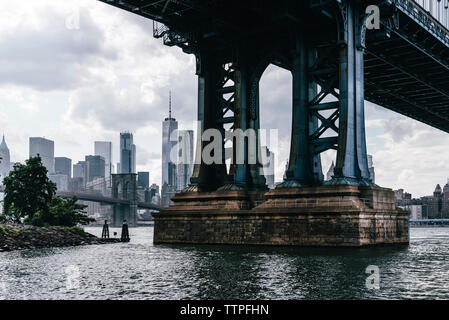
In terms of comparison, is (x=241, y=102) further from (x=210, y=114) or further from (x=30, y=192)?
(x=30, y=192)

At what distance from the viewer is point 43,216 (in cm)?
6047

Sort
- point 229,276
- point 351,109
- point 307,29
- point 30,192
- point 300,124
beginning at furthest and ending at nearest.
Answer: point 30,192 → point 307,29 → point 300,124 → point 351,109 → point 229,276

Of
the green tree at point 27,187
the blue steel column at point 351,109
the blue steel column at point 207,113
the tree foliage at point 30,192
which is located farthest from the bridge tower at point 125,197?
the blue steel column at point 351,109

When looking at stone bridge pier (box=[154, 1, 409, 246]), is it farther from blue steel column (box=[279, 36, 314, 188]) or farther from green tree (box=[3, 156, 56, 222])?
green tree (box=[3, 156, 56, 222])

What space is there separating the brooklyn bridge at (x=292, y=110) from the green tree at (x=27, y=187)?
15146 mm

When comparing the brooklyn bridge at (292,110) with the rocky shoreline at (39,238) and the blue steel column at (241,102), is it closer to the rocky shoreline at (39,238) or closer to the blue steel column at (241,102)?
the blue steel column at (241,102)

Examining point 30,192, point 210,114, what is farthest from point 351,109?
point 30,192

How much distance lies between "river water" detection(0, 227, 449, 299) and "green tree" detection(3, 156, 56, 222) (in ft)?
80.0

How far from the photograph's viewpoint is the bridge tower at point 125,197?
165 meters

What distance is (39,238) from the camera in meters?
50.1

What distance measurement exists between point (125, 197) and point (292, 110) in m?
144
